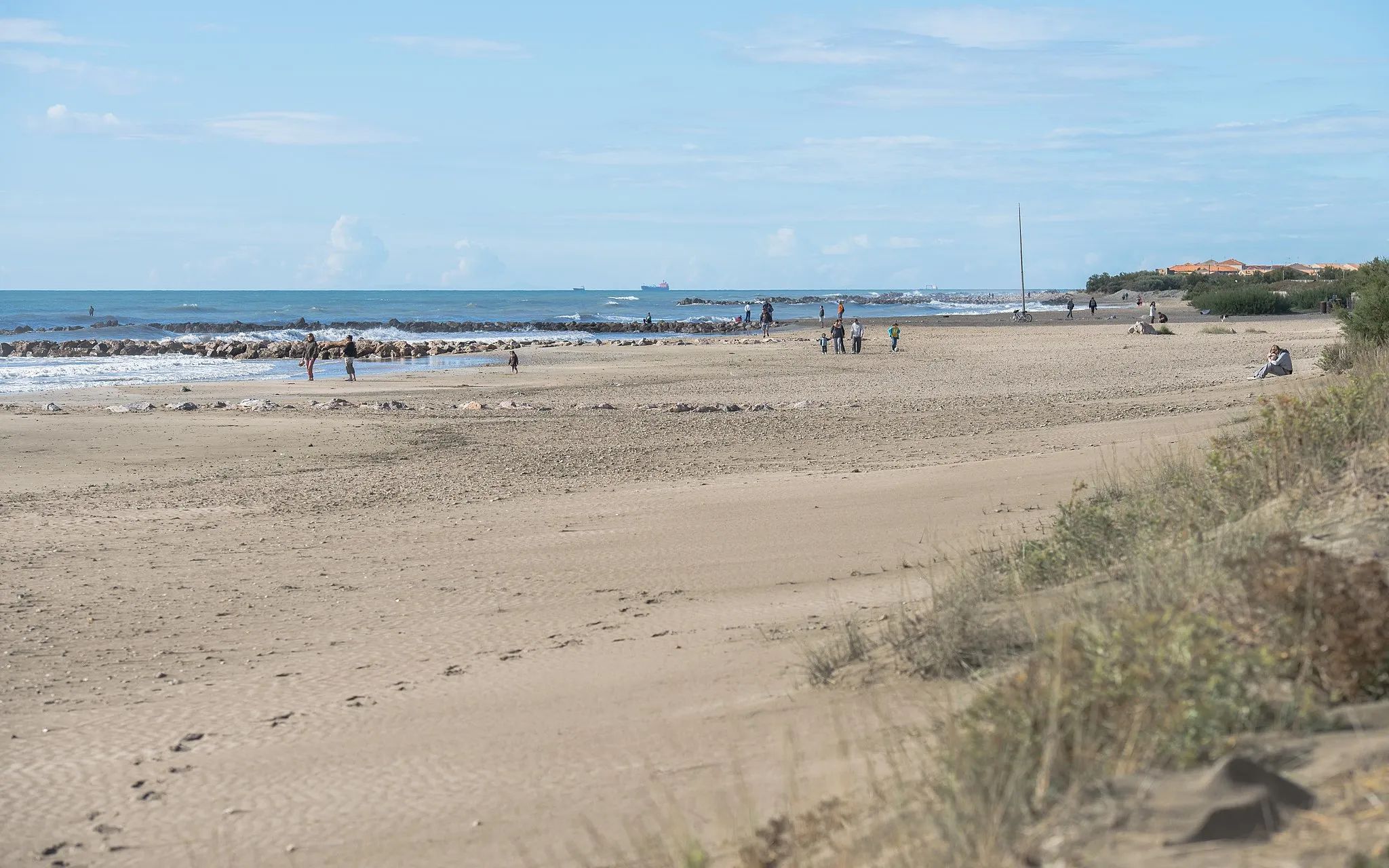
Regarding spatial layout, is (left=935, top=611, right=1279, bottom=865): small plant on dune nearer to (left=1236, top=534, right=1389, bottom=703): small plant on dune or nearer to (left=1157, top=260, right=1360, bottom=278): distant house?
(left=1236, top=534, right=1389, bottom=703): small plant on dune

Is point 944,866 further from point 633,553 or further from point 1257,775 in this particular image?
point 633,553

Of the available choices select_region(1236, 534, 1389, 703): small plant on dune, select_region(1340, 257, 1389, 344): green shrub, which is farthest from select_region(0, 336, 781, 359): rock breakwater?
select_region(1236, 534, 1389, 703): small plant on dune

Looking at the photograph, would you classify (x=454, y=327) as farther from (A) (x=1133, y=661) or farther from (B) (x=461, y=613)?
(A) (x=1133, y=661)

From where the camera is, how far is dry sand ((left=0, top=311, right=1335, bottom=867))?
5.11 m

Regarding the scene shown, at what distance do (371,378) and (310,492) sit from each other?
2227 cm

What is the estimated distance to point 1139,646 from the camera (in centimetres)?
390

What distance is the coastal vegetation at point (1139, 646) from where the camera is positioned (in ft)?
11.6

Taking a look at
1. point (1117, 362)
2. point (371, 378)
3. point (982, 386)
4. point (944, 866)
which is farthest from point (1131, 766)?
point (371, 378)

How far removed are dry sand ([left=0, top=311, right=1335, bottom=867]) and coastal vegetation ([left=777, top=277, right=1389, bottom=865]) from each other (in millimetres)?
567

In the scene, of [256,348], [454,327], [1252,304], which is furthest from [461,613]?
[454,327]

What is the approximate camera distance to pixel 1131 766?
3.54 metres

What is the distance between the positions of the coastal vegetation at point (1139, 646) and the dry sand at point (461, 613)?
0.57 m

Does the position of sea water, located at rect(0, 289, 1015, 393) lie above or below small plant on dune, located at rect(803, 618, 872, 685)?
above

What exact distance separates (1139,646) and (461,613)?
221 inches
